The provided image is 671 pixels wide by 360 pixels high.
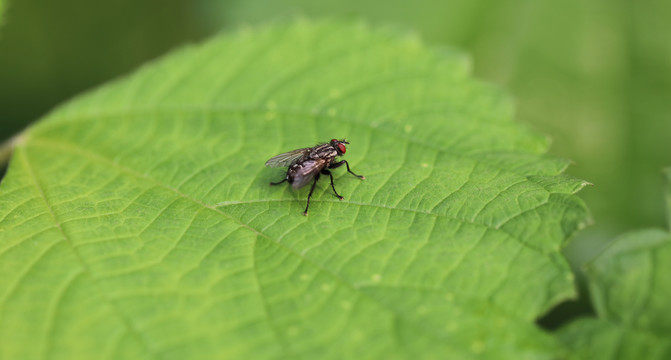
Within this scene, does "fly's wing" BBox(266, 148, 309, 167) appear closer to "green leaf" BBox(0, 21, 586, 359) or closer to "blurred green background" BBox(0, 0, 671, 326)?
"green leaf" BBox(0, 21, 586, 359)

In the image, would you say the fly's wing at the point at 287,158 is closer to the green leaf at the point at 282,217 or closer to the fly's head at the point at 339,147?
the green leaf at the point at 282,217

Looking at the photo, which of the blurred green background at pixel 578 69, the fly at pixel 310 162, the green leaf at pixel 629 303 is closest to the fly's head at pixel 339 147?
the fly at pixel 310 162

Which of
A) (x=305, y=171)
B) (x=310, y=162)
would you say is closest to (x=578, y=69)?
(x=310, y=162)

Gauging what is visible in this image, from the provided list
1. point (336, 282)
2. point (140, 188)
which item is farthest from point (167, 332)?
point (140, 188)

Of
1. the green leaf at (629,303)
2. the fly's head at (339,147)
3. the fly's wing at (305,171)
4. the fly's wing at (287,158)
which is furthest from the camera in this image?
the fly's head at (339,147)

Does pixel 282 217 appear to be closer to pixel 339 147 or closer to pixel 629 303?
pixel 339 147

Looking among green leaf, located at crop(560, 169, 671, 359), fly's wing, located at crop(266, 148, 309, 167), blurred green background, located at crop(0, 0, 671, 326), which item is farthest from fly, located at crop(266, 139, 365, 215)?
blurred green background, located at crop(0, 0, 671, 326)

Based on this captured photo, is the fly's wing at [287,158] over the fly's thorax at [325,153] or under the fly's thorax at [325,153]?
over

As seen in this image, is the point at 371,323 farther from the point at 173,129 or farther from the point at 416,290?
the point at 173,129
